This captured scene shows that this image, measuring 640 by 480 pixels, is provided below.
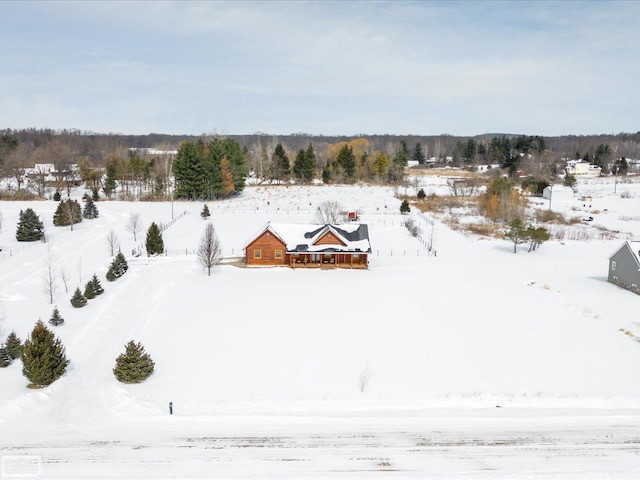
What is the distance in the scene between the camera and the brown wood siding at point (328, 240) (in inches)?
1658

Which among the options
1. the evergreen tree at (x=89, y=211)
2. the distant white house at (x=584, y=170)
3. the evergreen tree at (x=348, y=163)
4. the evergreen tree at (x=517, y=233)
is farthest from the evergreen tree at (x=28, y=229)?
the distant white house at (x=584, y=170)

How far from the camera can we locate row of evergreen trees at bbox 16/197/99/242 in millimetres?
49062

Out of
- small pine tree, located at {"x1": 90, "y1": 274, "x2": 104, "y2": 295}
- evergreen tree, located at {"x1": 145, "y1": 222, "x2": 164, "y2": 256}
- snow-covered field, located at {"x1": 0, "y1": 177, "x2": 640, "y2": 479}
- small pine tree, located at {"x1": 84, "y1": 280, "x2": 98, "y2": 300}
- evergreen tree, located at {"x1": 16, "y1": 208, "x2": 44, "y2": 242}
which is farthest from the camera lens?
evergreen tree, located at {"x1": 16, "y1": 208, "x2": 44, "y2": 242}

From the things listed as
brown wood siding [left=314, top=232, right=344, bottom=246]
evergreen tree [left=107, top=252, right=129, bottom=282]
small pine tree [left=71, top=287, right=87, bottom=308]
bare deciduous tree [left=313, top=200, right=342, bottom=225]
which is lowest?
small pine tree [left=71, top=287, right=87, bottom=308]

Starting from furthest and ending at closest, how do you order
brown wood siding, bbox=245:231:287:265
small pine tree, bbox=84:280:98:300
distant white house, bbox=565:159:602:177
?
distant white house, bbox=565:159:602:177 < brown wood siding, bbox=245:231:287:265 < small pine tree, bbox=84:280:98:300

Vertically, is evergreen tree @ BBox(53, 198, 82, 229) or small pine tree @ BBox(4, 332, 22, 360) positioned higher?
evergreen tree @ BBox(53, 198, 82, 229)

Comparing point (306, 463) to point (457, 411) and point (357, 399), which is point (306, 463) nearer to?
point (357, 399)

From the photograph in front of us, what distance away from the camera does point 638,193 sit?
94.6 metres

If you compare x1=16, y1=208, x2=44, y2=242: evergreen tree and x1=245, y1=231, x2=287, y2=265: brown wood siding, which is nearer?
x1=245, y1=231, x2=287, y2=265: brown wood siding

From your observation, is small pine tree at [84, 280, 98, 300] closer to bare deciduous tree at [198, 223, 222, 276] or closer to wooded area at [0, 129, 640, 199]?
bare deciduous tree at [198, 223, 222, 276]

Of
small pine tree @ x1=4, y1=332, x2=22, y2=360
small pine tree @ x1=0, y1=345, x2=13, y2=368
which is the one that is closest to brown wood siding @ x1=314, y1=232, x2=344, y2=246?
small pine tree @ x1=4, y1=332, x2=22, y2=360

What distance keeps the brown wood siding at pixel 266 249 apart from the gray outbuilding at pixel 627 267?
27119 millimetres

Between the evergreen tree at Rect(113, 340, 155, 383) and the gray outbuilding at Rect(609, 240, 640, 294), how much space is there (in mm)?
34530

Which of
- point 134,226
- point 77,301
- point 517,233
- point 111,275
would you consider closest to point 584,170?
point 517,233
